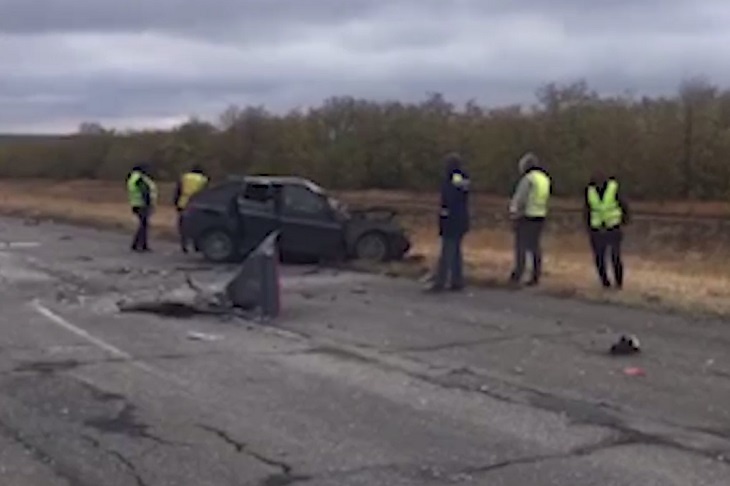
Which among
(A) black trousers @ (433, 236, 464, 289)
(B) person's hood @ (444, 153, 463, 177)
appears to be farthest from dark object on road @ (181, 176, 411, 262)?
(B) person's hood @ (444, 153, 463, 177)

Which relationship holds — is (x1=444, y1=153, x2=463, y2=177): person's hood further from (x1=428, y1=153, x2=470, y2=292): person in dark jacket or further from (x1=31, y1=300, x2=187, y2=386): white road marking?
(x1=31, y1=300, x2=187, y2=386): white road marking

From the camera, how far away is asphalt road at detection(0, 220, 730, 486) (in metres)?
8.23

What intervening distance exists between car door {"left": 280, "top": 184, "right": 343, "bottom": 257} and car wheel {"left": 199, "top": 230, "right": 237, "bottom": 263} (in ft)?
3.40

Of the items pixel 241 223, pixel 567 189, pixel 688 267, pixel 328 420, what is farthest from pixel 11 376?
pixel 567 189

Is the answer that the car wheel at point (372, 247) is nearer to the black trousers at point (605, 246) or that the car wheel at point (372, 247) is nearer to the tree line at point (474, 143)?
the black trousers at point (605, 246)

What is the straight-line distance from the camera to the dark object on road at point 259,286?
16844 mm

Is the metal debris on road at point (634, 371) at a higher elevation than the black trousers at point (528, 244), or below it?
below

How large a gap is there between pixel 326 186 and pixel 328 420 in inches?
1997

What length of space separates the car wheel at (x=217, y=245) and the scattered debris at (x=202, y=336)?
1066 cm

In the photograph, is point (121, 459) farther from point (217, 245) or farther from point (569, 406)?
point (217, 245)

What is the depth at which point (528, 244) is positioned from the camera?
20.2m

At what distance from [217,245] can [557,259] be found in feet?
23.5

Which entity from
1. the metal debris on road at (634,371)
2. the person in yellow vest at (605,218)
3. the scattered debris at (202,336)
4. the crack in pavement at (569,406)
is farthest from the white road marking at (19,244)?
the metal debris on road at (634,371)

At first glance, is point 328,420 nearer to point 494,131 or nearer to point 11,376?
point 11,376
